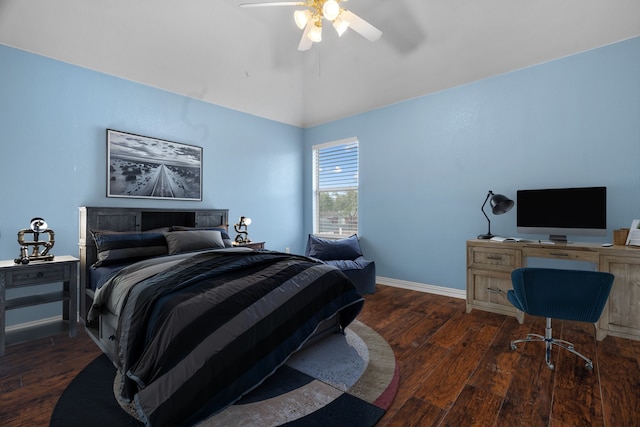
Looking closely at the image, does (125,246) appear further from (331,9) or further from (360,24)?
(360,24)

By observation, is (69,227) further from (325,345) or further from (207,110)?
(325,345)

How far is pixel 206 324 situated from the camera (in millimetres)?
1725

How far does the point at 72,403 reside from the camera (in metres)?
1.83

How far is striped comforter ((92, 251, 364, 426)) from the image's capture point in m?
1.56

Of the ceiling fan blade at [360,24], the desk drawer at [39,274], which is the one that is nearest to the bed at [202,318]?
the desk drawer at [39,274]

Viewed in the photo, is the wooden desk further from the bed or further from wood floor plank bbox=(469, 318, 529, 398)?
the bed

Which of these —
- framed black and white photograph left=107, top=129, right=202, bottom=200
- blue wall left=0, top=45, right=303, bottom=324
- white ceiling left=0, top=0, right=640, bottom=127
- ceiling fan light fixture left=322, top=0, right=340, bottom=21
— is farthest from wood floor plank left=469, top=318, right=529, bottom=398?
framed black and white photograph left=107, top=129, right=202, bottom=200

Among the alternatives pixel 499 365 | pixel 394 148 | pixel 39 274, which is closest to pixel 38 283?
pixel 39 274

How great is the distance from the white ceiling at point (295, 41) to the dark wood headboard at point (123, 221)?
1571 millimetres

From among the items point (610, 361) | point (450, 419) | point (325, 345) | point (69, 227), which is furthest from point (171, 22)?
point (610, 361)

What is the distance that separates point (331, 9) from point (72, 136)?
116 inches

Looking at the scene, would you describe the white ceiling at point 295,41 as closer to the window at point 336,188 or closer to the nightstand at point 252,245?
the window at point 336,188

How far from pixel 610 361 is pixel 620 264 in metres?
0.87

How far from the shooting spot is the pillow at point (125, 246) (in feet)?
9.57
